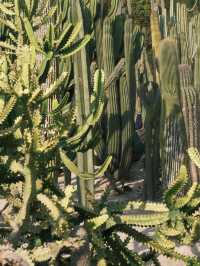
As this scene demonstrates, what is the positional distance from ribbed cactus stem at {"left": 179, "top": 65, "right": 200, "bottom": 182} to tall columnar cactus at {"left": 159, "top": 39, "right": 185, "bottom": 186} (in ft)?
0.58

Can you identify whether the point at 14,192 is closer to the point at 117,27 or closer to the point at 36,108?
the point at 36,108

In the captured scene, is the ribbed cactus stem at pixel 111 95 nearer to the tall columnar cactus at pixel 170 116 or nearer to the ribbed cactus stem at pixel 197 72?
the ribbed cactus stem at pixel 197 72

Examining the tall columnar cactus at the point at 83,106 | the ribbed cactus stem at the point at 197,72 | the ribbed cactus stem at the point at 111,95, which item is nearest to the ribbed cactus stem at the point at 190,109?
the ribbed cactus stem at the point at 197,72

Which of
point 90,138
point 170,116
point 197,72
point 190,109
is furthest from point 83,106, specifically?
point 197,72

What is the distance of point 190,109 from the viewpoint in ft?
14.9

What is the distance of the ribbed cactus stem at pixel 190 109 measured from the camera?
448 centimetres

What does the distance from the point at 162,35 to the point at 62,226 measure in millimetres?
4937

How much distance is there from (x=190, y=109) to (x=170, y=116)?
1.16 feet

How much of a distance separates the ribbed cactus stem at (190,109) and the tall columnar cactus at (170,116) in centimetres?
18

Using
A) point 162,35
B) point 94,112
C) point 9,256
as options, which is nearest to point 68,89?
point 162,35

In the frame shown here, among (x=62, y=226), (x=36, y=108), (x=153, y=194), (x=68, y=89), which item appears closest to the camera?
(x=62, y=226)

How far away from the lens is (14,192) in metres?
2.56

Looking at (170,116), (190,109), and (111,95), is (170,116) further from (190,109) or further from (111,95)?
(111,95)

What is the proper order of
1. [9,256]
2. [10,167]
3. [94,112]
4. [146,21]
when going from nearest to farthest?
[9,256] < [10,167] < [94,112] < [146,21]
